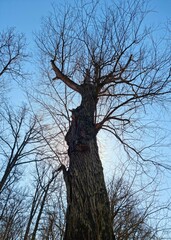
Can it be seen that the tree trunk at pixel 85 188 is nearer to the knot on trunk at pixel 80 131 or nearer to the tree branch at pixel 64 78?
the knot on trunk at pixel 80 131

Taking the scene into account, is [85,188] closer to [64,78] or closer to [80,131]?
[80,131]

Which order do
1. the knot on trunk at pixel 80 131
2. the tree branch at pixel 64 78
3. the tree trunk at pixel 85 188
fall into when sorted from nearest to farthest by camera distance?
the tree trunk at pixel 85 188 → the knot on trunk at pixel 80 131 → the tree branch at pixel 64 78

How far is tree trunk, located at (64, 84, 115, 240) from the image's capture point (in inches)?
71.0

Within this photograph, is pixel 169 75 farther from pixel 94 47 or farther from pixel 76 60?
pixel 76 60

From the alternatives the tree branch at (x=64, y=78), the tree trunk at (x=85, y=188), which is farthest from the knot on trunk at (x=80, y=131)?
the tree branch at (x=64, y=78)

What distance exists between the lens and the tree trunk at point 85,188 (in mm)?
1803

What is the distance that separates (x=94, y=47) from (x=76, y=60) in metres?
0.51

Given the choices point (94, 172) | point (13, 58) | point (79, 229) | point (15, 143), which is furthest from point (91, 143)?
point (15, 143)

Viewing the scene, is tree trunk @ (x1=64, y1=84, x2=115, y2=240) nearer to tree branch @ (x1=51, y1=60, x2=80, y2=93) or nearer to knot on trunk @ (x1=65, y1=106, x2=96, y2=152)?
knot on trunk @ (x1=65, y1=106, x2=96, y2=152)

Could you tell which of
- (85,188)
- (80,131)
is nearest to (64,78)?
(80,131)

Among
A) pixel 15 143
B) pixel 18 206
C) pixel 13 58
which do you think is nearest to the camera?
pixel 13 58

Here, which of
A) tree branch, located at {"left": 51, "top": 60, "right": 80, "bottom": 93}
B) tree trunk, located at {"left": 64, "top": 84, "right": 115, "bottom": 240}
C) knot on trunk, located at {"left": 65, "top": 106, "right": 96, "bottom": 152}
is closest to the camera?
tree trunk, located at {"left": 64, "top": 84, "right": 115, "bottom": 240}

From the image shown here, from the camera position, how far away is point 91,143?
276 centimetres

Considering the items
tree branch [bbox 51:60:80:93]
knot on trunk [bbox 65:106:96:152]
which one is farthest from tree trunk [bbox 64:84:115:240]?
tree branch [bbox 51:60:80:93]
